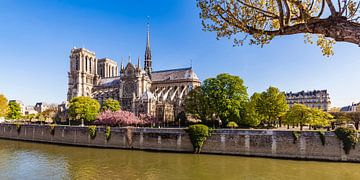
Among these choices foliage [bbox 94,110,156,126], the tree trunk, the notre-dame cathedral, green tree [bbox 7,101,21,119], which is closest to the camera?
the tree trunk

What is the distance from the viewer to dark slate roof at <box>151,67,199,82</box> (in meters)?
67.8

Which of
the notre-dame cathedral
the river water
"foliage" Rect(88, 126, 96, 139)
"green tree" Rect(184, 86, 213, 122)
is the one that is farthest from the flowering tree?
the river water

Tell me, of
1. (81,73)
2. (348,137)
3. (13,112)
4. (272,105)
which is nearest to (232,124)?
(272,105)

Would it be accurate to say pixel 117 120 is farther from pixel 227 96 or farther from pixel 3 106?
pixel 3 106

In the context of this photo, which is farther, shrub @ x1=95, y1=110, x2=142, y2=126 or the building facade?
the building facade

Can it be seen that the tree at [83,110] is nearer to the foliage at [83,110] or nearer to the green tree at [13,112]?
the foliage at [83,110]

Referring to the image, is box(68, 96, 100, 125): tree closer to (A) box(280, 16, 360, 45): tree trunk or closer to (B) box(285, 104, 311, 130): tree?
(B) box(285, 104, 311, 130): tree

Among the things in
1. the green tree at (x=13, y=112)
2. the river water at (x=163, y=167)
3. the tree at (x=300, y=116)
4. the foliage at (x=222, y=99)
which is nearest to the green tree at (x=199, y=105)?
the foliage at (x=222, y=99)

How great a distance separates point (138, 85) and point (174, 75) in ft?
34.4

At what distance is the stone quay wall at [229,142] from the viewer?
2327 centimetres

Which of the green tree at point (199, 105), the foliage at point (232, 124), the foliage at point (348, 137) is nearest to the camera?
the foliage at point (348, 137)

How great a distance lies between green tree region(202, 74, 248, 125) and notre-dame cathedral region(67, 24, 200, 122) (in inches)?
652

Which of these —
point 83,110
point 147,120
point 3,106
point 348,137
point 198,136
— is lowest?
point 198,136

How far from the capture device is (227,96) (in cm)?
3891
